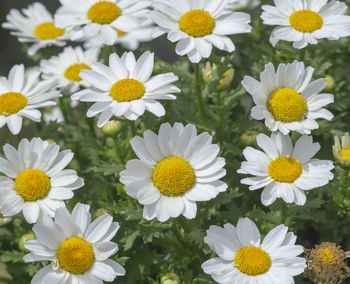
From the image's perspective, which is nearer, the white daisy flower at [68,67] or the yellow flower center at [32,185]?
the yellow flower center at [32,185]

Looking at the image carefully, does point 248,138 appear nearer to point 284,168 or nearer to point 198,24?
point 284,168

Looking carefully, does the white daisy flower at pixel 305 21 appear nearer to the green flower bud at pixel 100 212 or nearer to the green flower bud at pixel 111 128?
the green flower bud at pixel 111 128

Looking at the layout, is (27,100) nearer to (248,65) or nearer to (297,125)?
(297,125)

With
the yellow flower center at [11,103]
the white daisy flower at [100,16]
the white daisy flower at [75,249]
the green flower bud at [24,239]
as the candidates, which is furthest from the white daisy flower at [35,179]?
the white daisy flower at [100,16]

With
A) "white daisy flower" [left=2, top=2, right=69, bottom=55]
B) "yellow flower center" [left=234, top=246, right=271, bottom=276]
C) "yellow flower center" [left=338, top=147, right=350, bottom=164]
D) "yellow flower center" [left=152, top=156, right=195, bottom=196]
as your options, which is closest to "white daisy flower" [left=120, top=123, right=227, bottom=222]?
"yellow flower center" [left=152, top=156, right=195, bottom=196]

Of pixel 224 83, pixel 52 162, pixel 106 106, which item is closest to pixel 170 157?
Result: pixel 106 106

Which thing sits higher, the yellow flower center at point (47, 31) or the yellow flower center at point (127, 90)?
the yellow flower center at point (127, 90)

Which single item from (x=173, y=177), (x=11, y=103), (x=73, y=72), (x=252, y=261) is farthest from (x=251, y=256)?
(x=73, y=72)
